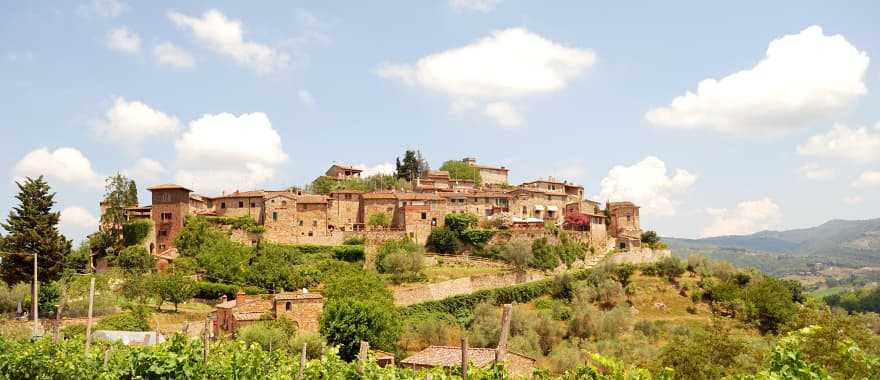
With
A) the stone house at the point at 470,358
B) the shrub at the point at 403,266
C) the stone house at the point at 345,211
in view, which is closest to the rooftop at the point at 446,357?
the stone house at the point at 470,358

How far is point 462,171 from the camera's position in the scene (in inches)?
3017

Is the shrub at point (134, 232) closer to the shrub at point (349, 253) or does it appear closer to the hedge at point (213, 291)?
the hedge at point (213, 291)

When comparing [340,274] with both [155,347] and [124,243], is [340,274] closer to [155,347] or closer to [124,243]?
[124,243]

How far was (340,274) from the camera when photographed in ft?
135

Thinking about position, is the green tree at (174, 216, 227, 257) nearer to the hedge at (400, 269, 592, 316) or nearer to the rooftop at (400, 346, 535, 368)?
the hedge at (400, 269, 592, 316)

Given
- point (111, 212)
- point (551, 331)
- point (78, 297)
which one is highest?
point (111, 212)

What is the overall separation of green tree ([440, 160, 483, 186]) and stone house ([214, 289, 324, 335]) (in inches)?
1714

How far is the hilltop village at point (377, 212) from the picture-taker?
50469 millimetres

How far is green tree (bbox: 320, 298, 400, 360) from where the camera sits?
30375 millimetres

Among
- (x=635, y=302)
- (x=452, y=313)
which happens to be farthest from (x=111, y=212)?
(x=635, y=302)

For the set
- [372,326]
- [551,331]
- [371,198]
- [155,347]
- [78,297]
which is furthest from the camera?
[371,198]

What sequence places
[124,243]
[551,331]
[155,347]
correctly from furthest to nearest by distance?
[124,243], [551,331], [155,347]

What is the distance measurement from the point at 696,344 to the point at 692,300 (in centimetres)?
2888

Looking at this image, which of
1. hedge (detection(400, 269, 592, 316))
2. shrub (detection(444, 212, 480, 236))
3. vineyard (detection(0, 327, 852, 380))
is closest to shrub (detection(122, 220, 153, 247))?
hedge (detection(400, 269, 592, 316))
